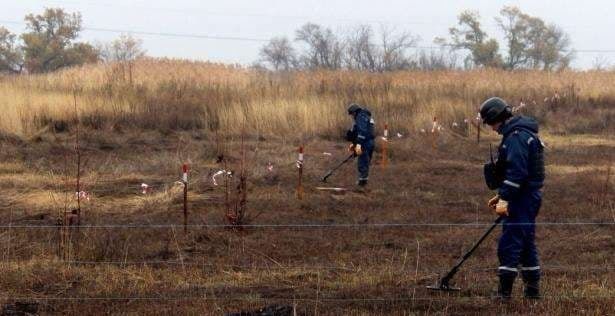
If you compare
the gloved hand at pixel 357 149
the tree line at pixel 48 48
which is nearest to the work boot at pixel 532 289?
the gloved hand at pixel 357 149

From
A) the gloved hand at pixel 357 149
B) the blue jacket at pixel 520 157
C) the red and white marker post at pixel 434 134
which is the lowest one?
the red and white marker post at pixel 434 134

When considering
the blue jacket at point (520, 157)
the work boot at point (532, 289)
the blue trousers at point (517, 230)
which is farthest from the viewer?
the work boot at point (532, 289)

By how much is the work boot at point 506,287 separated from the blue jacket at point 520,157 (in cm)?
61

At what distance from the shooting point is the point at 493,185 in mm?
7086

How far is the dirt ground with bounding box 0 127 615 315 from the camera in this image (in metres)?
7.13

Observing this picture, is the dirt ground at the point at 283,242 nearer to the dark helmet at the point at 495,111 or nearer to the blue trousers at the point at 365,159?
the blue trousers at the point at 365,159

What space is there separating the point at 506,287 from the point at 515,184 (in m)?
0.86

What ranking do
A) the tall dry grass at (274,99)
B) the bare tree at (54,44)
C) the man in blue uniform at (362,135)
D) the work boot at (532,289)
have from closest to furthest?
the work boot at (532,289) → the man in blue uniform at (362,135) → the tall dry grass at (274,99) → the bare tree at (54,44)

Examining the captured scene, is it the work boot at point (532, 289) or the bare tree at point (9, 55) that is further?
the bare tree at point (9, 55)

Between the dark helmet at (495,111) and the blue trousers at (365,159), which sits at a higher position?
the dark helmet at (495,111)

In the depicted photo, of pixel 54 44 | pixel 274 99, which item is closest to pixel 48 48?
pixel 54 44

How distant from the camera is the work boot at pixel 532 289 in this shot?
7.11 meters

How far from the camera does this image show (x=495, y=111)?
696 centimetres

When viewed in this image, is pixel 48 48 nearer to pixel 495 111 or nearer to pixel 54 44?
pixel 54 44
